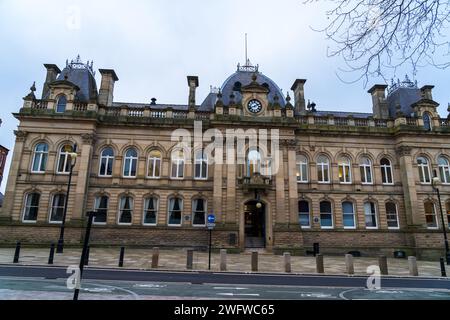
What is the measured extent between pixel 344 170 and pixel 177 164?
1732 centimetres

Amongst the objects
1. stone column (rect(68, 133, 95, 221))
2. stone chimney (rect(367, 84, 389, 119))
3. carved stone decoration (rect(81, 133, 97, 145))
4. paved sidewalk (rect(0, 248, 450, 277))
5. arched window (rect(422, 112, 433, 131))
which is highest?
stone chimney (rect(367, 84, 389, 119))

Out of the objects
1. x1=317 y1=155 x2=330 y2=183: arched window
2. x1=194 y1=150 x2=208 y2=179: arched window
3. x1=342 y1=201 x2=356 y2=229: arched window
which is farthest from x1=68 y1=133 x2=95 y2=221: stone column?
x1=342 y1=201 x2=356 y2=229: arched window

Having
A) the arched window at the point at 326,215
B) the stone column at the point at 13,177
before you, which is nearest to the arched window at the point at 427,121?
the arched window at the point at 326,215

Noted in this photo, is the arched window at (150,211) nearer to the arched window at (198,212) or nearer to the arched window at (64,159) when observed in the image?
the arched window at (198,212)

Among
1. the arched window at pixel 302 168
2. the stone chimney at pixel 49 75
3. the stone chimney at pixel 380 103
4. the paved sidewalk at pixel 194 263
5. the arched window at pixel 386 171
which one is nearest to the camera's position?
the paved sidewalk at pixel 194 263

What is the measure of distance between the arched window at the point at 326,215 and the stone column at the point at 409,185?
24.8 ft

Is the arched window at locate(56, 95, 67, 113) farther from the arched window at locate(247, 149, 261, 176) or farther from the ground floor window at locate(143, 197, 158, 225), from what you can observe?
the arched window at locate(247, 149, 261, 176)

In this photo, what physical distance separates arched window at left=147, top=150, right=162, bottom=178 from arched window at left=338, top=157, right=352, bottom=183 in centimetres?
1866

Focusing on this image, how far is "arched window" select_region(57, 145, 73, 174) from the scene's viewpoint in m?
27.6

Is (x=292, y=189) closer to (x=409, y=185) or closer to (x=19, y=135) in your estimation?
(x=409, y=185)

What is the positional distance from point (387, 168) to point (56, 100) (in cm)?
3474

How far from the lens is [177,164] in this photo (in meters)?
28.9

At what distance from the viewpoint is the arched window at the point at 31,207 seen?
26.2 meters

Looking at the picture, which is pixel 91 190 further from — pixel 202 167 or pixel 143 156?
pixel 202 167
